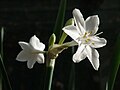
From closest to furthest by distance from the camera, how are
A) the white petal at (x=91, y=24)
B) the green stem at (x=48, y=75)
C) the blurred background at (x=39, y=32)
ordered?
the green stem at (x=48, y=75), the white petal at (x=91, y=24), the blurred background at (x=39, y=32)

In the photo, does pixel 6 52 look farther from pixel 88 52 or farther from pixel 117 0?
pixel 88 52

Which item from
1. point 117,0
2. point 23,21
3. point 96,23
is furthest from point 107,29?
point 96,23

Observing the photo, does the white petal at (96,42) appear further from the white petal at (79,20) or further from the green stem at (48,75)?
the green stem at (48,75)

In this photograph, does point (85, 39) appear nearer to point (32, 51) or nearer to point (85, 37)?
point (85, 37)

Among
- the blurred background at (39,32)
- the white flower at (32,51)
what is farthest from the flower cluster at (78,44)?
the blurred background at (39,32)

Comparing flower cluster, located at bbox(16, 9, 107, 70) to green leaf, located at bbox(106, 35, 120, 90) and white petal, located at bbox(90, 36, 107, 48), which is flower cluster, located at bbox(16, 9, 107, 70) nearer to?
white petal, located at bbox(90, 36, 107, 48)

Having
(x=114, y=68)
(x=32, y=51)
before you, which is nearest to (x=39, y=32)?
(x=114, y=68)

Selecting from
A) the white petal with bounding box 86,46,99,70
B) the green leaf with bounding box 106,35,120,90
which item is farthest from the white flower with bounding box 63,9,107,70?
the green leaf with bounding box 106,35,120,90
